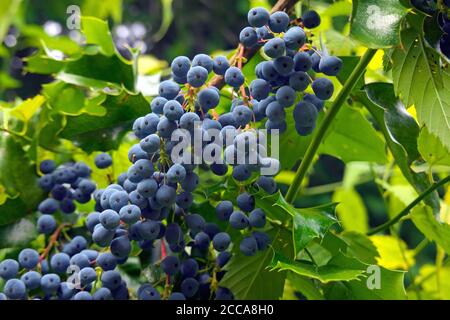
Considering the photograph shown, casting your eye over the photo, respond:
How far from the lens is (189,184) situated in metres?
0.50

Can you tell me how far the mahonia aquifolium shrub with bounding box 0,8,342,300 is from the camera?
19.2 inches

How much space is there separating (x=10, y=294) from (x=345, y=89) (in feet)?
1.04

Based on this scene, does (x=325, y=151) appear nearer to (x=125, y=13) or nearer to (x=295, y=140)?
(x=295, y=140)

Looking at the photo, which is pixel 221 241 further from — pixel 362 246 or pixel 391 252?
pixel 391 252

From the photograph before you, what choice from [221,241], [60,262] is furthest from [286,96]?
[60,262]

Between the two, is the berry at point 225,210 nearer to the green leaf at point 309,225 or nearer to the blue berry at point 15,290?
the green leaf at point 309,225

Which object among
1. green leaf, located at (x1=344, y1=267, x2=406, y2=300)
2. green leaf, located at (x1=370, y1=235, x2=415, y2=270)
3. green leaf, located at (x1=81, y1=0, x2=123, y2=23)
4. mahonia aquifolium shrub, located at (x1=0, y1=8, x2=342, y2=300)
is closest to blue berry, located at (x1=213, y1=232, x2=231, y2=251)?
mahonia aquifolium shrub, located at (x1=0, y1=8, x2=342, y2=300)

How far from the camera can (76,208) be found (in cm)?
69

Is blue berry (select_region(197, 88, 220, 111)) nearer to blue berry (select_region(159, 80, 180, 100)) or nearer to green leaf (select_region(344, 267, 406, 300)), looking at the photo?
blue berry (select_region(159, 80, 180, 100))

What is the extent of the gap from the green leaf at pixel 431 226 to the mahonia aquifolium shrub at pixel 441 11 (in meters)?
0.16

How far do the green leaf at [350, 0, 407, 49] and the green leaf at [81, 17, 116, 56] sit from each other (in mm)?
327

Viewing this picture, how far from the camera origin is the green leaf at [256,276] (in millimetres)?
564

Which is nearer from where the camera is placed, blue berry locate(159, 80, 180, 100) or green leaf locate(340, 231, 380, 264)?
blue berry locate(159, 80, 180, 100)

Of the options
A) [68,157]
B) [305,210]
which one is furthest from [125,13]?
[305,210]
